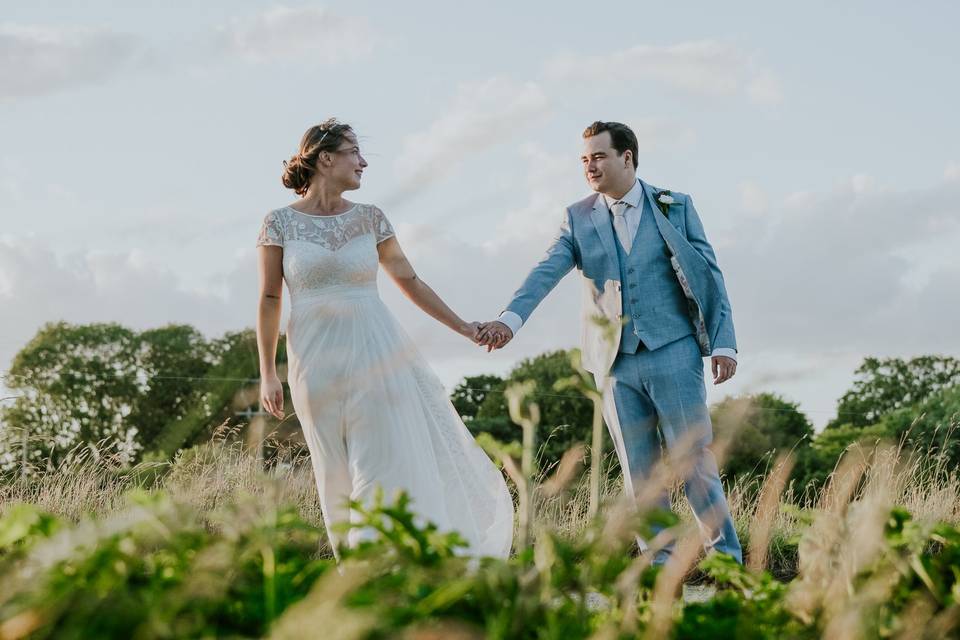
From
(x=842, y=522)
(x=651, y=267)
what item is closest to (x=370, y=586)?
(x=842, y=522)

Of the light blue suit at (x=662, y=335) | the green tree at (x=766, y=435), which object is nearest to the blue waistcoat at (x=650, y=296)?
the light blue suit at (x=662, y=335)

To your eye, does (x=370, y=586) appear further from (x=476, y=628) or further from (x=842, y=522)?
(x=842, y=522)

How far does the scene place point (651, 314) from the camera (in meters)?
5.36

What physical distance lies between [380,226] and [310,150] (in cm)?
48

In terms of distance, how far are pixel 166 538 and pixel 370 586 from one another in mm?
270

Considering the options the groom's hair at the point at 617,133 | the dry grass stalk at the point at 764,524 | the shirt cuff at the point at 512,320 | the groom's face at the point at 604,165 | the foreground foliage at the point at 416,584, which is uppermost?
the groom's hair at the point at 617,133

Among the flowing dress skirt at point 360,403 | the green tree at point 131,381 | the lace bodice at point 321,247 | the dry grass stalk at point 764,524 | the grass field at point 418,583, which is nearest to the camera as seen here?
the grass field at point 418,583

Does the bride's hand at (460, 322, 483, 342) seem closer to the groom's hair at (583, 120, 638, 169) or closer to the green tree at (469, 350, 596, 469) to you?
the groom's hair at (583, 120, 638, 169)

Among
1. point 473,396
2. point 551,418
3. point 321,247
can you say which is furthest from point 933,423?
point 321,247

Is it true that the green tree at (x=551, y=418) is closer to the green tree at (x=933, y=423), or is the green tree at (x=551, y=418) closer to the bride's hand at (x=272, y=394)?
the green tree at (x=933, y=423)

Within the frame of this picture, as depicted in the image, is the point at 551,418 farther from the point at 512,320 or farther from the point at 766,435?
the point at 512,320

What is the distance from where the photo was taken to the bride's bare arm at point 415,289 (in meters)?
5.52

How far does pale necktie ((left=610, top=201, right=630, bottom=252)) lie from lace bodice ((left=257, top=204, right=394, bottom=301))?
1.19m

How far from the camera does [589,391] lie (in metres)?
1.52
